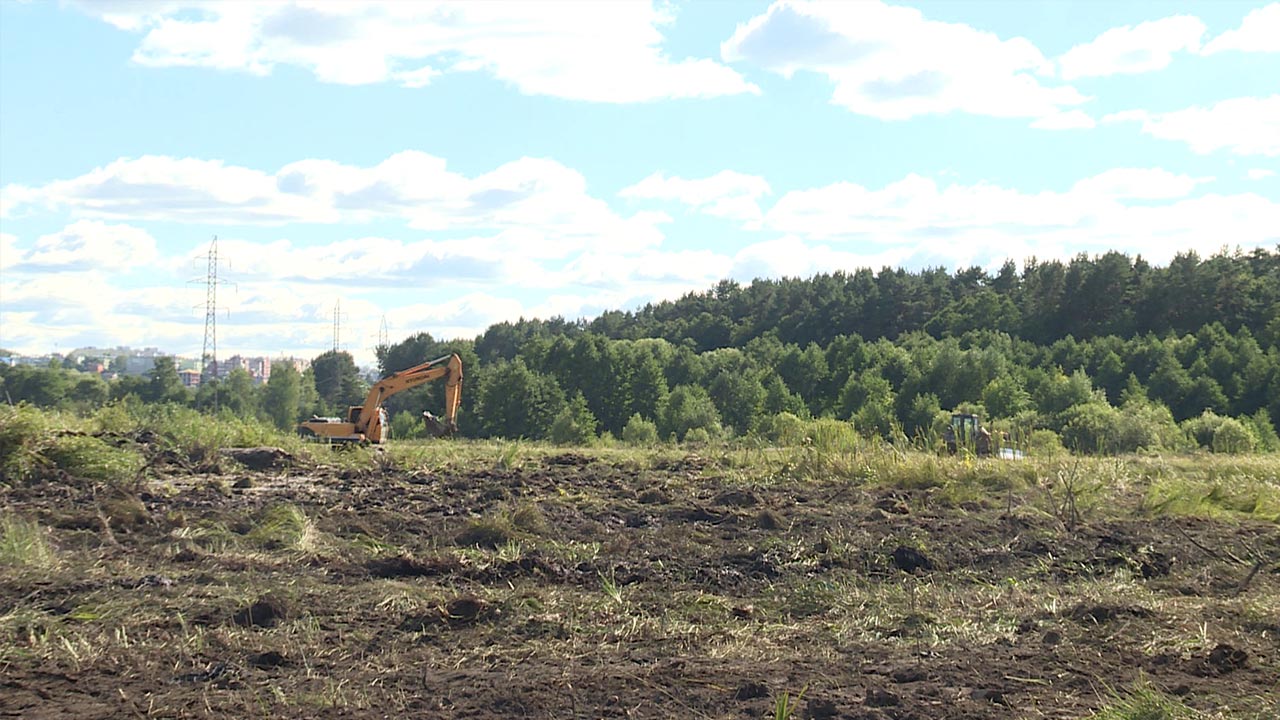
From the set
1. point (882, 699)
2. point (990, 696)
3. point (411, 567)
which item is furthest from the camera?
point (411, 567)

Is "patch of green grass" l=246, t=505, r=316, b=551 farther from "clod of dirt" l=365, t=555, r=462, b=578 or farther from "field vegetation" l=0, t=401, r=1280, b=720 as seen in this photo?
"clod of dirt" l=365, t=555, r=462, b=578

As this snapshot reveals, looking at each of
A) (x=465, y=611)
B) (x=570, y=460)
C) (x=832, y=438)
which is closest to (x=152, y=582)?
(x=465, y=611)

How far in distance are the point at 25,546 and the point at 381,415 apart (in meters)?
16.6

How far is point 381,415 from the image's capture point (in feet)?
84.0

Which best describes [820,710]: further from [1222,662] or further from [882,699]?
[1222,662]

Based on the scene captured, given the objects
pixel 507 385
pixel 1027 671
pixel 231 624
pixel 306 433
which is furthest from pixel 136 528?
pixel 507 385

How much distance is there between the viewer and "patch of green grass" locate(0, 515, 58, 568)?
28.8ft

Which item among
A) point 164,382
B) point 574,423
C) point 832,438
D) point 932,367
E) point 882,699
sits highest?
point 932,367

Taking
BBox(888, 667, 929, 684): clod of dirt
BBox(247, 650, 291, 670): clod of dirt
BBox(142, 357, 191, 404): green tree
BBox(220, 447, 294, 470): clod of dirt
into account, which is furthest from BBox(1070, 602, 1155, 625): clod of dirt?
BBox(142, 357, 191, 404): green tree

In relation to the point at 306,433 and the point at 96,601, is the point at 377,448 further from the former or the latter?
the point at 96,601

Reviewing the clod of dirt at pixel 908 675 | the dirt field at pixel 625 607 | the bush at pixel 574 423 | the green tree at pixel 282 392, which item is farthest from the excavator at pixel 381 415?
the green tree at pixel 282 392

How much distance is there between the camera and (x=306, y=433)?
2602 cm

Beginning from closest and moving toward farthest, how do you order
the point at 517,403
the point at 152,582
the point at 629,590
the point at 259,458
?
the point at 152,582
the point at 629,590
the point at 259,458
the point at 517,403

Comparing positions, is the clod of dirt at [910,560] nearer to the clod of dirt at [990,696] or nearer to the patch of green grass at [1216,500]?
the clod of dirt at [990,696]
